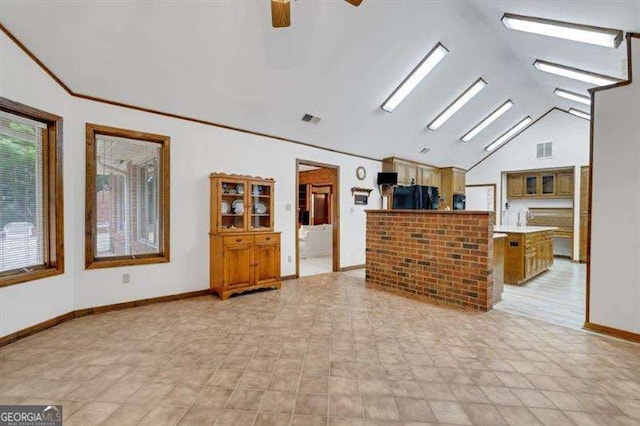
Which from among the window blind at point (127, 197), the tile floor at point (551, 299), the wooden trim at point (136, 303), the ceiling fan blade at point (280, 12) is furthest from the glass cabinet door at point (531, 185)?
the window blind at point (127, 197)

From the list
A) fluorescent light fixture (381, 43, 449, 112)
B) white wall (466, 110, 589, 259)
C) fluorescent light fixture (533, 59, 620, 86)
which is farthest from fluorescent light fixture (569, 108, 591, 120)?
fluorescent light fixture (381, 43, 449, 112)

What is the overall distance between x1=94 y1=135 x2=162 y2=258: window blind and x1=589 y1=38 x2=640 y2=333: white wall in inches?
198

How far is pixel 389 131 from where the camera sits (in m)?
5.50

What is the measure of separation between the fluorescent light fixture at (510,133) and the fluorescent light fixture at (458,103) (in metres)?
2.90

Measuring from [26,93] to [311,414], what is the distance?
369cm

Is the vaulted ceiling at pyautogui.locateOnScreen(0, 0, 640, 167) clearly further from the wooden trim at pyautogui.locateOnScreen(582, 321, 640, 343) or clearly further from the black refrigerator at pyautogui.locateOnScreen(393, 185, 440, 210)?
the wooden trim at pyautogui.locateOnScreen(582, 321, 640, 343)

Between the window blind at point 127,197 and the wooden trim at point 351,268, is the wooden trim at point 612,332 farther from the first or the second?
the window blind at point 127,197

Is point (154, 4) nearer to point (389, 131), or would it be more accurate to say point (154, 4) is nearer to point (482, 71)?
point (389, 131)

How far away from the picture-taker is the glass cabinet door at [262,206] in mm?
4293

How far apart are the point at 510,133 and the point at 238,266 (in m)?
7.82

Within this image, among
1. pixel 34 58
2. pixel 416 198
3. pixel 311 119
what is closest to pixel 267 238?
pixel 311 119

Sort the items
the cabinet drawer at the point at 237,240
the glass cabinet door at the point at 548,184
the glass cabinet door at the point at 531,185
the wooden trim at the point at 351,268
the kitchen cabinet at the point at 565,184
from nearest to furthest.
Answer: the cabinet drawer at the point at 237,240
the wooden trim at the point at 351,268
the kitchen cabinet at the point at 565,184
the glass cabinet door at the point at 548,184
the glass cabinet door at the point at 531,185

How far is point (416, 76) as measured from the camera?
4.26 meters

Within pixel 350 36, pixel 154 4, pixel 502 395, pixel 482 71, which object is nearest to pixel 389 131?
pixel 482 71
